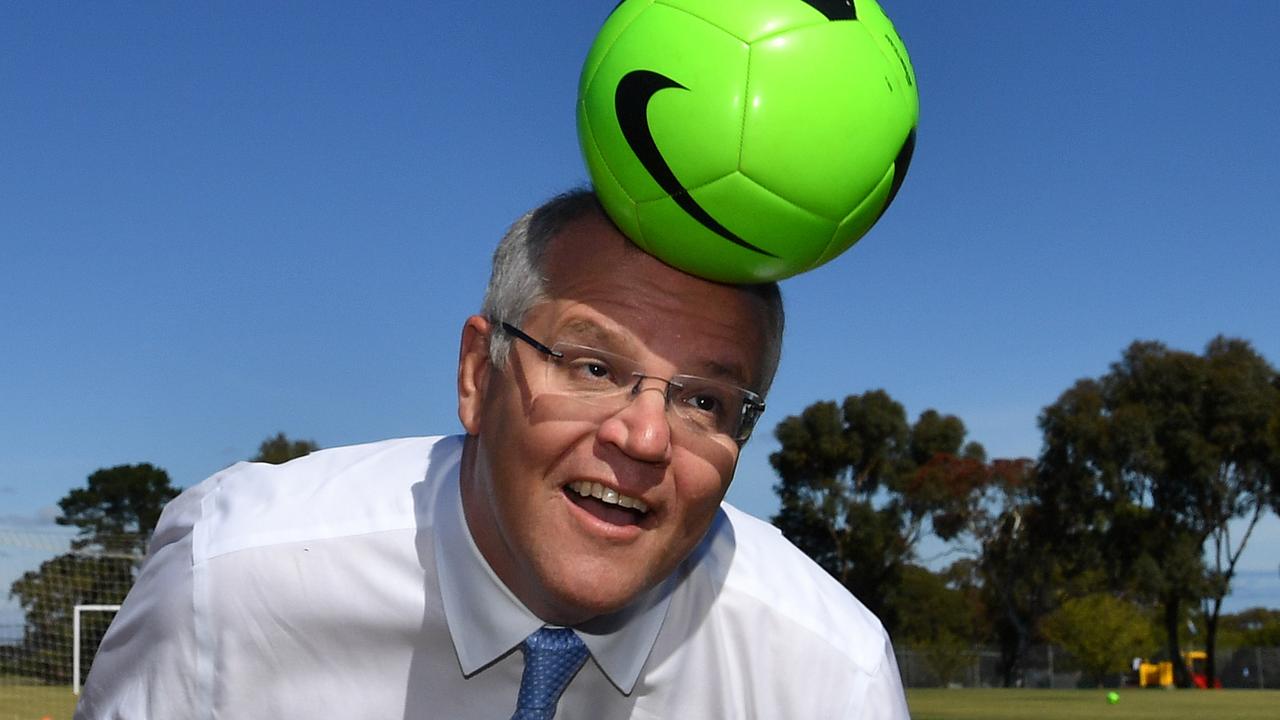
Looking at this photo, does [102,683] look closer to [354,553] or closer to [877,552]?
[354,553]

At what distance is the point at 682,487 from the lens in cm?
321

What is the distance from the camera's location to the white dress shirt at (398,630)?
3.62m

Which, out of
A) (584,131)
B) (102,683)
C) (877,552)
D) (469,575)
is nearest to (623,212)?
(584,131)

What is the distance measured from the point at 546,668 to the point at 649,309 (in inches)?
40.6

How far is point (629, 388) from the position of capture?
10.8 feet

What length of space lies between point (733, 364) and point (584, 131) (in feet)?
2.30

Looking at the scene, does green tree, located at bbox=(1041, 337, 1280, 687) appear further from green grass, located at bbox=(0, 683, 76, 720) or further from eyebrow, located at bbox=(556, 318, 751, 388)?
eyebrow, located at bbox=(556, 318, 751, 388)

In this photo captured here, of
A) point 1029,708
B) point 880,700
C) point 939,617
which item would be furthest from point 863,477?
point 880,700

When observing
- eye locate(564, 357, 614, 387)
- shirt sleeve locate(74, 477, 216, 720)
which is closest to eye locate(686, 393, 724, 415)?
eye locate(564, 357, 614, 387)

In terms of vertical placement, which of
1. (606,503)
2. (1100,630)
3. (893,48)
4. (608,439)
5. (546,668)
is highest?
(893,48)

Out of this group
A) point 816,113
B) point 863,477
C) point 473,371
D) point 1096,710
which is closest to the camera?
point 816,113

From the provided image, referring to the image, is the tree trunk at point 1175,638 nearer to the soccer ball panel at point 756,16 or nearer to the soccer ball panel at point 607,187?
the soccer ball panel at point 607,187

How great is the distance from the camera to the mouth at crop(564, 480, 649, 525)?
3188 millimetres

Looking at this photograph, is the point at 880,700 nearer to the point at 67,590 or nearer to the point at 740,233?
the point at 740,233
